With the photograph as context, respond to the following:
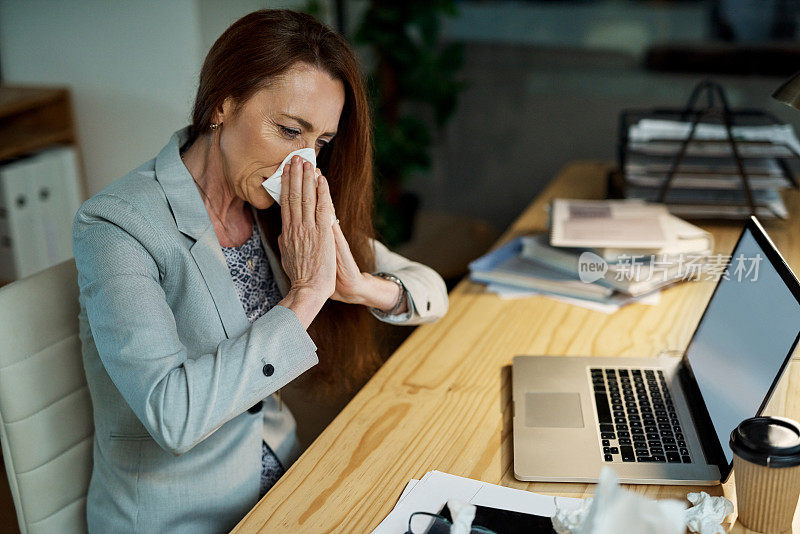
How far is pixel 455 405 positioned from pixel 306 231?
0.35 meters

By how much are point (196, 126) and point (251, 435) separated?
0.49 metres

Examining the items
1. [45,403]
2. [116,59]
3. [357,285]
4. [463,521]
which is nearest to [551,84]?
[116,59]

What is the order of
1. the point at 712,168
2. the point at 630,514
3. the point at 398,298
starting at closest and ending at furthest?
the point at 630,514 < the point at 398,298 < the point at 712,168

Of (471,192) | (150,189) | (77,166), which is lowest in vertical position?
(471,192)

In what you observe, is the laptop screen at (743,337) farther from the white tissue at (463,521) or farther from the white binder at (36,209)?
the white binder at (36,209)

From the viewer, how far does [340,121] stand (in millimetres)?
1302

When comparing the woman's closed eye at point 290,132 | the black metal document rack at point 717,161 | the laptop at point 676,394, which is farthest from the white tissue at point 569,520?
the black metal document rack at point 717,161

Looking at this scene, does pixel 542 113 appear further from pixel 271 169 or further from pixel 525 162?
pixel 271 169

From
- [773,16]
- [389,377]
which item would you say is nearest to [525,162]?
[773,16]

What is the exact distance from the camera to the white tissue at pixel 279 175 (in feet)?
3.84

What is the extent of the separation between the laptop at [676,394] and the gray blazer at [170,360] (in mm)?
361

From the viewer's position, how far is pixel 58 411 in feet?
3.95

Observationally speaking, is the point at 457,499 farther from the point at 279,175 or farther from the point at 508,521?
the point at 279,175

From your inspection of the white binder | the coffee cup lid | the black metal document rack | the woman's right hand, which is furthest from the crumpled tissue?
the white binder
